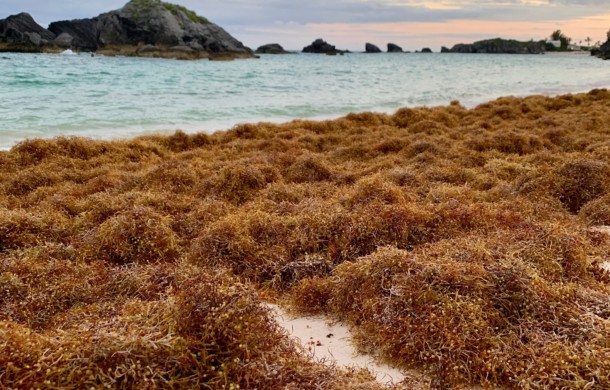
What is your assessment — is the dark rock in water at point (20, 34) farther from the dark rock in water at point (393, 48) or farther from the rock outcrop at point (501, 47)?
the rock outcrop at point (501, 47)

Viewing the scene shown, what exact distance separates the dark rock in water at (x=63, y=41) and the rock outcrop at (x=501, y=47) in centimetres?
11589

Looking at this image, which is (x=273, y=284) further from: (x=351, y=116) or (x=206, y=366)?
(x=351, y=116)

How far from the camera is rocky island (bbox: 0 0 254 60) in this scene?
66438 millimetres

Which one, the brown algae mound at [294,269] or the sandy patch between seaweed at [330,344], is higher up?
the brown algae mound at [294,269]

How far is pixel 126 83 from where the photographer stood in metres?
23.4

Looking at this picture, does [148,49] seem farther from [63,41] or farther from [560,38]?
[560,38]

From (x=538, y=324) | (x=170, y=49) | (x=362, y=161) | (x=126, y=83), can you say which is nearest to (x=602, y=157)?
(x=362, y=161)

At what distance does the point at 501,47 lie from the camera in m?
135

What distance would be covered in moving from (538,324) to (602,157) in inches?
237

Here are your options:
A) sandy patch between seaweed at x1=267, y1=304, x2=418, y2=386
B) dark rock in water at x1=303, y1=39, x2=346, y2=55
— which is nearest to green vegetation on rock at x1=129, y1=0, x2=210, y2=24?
dark rock in water at x1=303, y1=39, x2=346, y2=55

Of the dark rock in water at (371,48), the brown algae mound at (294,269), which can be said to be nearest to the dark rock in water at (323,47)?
the dark rock in water at (371,48)

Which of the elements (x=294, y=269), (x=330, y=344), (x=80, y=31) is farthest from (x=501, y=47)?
(x=330, y=344)

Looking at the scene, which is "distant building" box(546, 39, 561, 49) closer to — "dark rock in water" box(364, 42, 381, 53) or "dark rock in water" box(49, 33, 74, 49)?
"dark rock in water" box(364, 42, 381, 53)

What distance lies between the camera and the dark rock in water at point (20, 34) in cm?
5691
